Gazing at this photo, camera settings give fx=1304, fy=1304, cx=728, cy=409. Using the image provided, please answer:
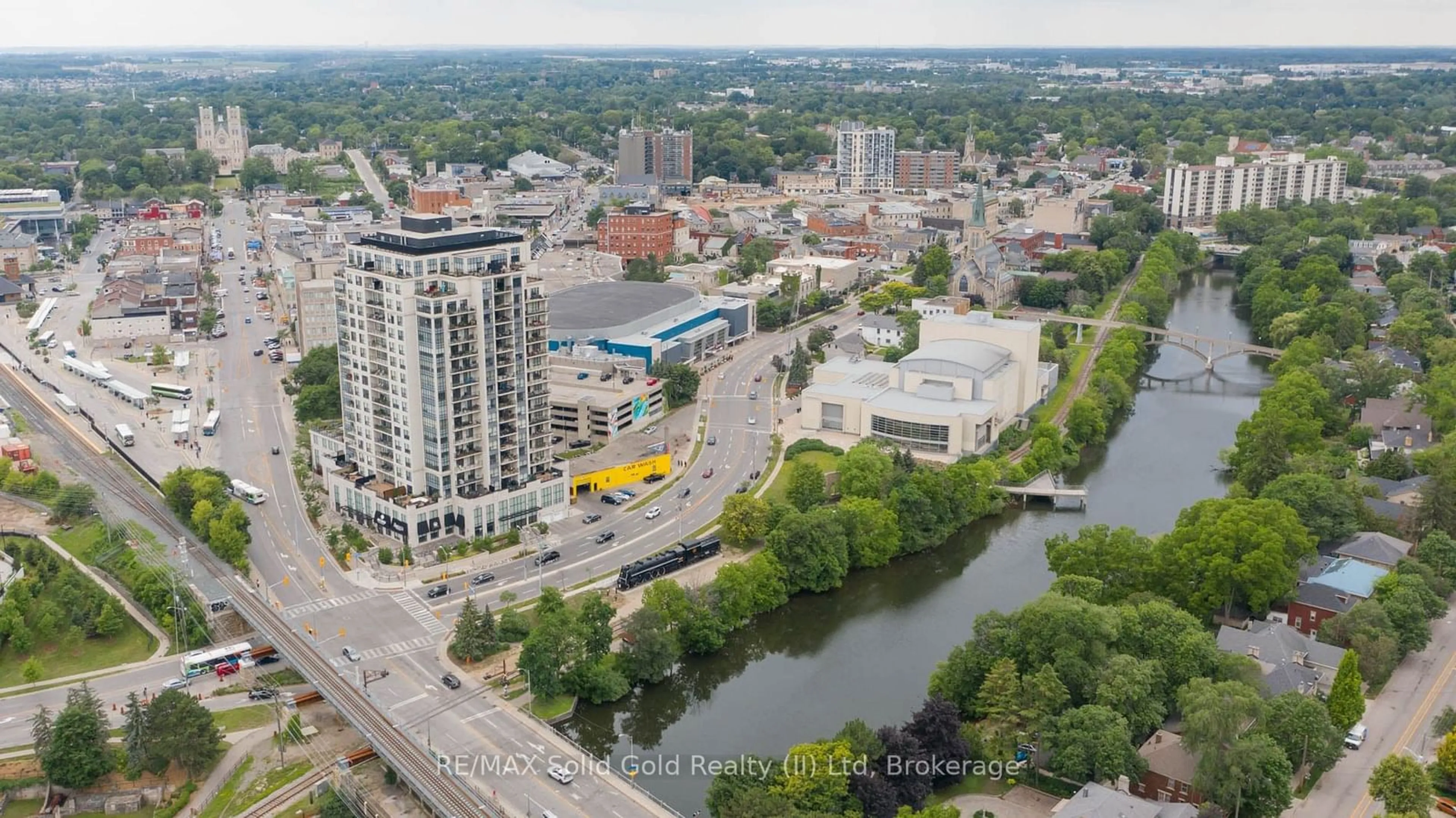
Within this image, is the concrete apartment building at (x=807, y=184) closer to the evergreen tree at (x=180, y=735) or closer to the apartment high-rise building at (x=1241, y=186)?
the apartment high-rise building at (x=1241, y=186)

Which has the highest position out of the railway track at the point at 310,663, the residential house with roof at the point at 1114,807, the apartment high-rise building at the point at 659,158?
the apartment high-rise building at the point at 659,158

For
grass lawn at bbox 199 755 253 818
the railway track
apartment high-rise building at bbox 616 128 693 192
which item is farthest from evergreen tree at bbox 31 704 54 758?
apartment high-rise building at bbox 616 128 693 192

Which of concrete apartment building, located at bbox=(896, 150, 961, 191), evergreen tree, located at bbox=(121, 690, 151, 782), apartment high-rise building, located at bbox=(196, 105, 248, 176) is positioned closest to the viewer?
evergreen tree, located at bbox=(121, 690, 151, 782)

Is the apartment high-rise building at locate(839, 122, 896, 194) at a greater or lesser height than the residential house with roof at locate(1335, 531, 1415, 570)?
greater

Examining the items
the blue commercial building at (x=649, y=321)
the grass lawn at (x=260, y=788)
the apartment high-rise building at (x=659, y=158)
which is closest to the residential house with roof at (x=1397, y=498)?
the blue commercial building at (x=649, y=321)

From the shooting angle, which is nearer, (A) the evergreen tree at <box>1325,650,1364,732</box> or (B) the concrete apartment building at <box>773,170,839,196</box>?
(A) the evergreen tree at <box>1325,650,1364,732</box>

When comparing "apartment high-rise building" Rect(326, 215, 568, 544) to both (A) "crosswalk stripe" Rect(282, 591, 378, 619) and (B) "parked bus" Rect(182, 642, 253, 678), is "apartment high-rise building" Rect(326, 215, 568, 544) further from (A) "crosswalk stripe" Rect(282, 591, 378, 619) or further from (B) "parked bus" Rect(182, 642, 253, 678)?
(B) "parked bus" Rect(182, 642, 253, 678)

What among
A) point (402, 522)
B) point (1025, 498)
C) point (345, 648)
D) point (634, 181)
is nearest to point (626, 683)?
point (345, 648)
